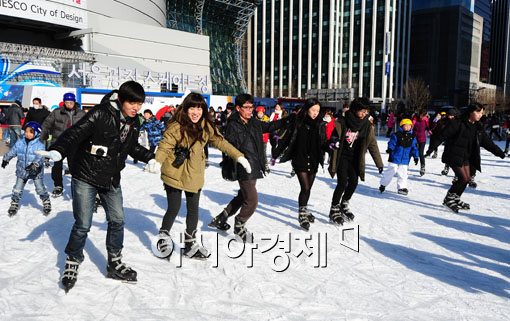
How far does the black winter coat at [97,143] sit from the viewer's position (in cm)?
309

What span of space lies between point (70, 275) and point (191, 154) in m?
1.47

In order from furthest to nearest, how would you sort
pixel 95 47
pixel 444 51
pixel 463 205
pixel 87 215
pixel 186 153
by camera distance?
pixel 444 51
pixel 95 47
pixel 463 205
pixel 186 153
pixel 87 215

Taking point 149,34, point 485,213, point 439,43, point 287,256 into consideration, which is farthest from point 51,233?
point 439,43

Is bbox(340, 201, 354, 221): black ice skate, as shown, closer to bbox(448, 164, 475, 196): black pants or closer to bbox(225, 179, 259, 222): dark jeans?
bbox(225, 179, 259, 222): dark jeans

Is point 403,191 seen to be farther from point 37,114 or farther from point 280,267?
point 37,114

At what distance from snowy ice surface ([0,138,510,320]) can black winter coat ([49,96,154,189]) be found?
992mm

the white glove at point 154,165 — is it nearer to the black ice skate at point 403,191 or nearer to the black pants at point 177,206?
the black pants at point 177,206

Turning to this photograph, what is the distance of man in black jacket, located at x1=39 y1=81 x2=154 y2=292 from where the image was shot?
10.2 ft

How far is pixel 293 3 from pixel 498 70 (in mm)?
79216

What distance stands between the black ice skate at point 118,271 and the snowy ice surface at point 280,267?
0.07 meters

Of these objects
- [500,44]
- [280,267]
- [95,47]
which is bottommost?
[280,267]

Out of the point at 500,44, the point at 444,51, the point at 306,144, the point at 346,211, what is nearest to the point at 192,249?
the point at 306,144

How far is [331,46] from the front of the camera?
7644cm

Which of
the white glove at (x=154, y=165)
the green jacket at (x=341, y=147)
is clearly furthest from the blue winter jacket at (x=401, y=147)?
the white glove at (x=154, y=165)
